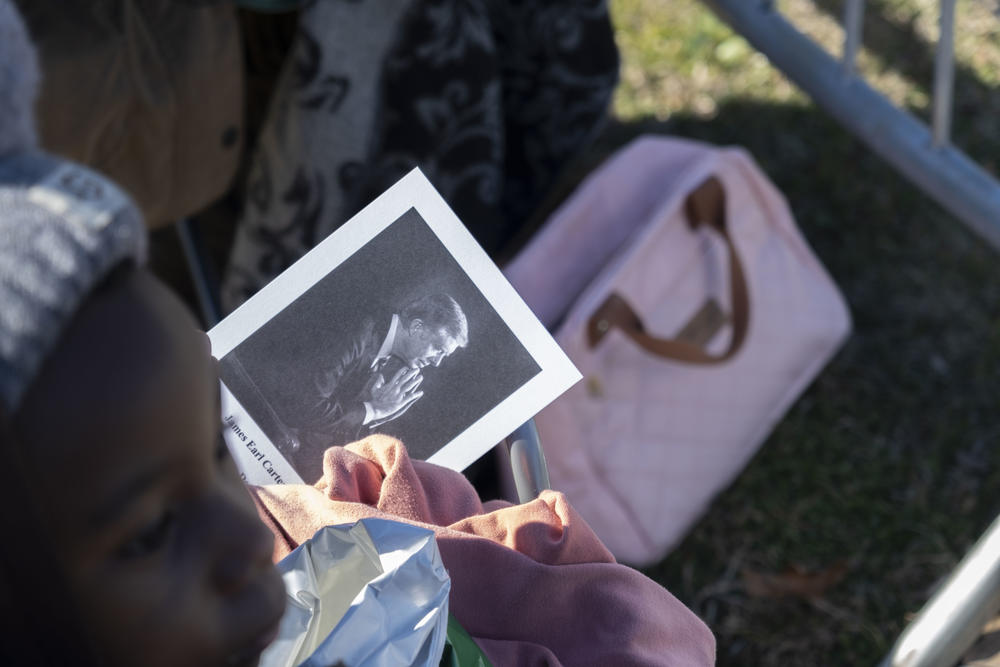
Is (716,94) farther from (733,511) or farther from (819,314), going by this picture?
(733,511)

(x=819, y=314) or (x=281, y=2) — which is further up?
(x=281, y=2)

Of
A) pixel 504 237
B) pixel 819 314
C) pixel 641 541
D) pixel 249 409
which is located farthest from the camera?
pixel 504 237

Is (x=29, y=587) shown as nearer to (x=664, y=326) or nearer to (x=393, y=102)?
(x=393, y=102)

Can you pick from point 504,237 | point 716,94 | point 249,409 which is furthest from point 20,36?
point 716,94

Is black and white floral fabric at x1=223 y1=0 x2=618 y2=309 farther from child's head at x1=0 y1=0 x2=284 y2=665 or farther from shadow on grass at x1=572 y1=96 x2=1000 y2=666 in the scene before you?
child's head at x1=0 y1=0 x2=284 y2=665

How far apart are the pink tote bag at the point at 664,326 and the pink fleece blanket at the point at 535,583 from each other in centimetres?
66

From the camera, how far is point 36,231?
39cm

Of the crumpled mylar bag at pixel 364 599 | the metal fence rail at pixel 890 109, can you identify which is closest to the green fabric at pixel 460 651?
the crumpled mylar bag at pixel 364 599

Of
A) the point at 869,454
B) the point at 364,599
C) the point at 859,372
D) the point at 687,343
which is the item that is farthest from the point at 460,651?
the point at 859,372

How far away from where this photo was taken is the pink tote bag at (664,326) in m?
1.40

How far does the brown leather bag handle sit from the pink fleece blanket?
2.19 ft

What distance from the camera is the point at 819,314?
5.22 ft

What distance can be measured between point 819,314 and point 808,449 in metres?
0.22

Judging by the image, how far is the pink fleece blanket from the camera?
25.9 inches
